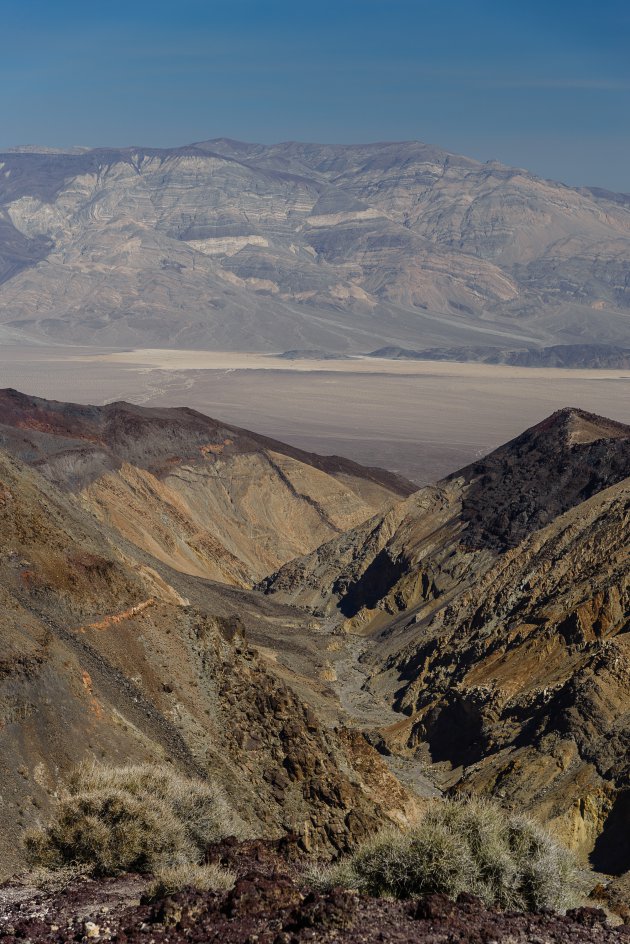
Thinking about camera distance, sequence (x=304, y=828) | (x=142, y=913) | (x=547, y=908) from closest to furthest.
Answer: (x=142, y=913) < (x=547, y=908) < (x=304, y=828)

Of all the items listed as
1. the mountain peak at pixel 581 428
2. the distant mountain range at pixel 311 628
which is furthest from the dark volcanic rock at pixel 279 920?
the mountain peak at pixel 581 428

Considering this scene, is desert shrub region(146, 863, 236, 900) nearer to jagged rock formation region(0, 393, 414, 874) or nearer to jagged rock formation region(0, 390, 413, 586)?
jagged rock formation region(0, 393, 414, 874)

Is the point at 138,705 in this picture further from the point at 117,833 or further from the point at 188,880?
the point at 188,880

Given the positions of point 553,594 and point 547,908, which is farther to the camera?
point 553,594

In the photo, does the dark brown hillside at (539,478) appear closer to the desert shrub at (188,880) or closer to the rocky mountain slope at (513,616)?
the rocky mountain slope at (513,616)

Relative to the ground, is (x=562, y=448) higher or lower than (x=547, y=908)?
higher

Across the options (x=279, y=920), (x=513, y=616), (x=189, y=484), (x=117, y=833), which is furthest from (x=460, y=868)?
(x=189, y=484)

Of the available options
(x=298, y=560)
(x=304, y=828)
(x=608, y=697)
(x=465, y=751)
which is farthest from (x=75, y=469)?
(x=304, y=828)

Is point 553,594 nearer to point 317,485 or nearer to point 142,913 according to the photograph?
point 142,913
